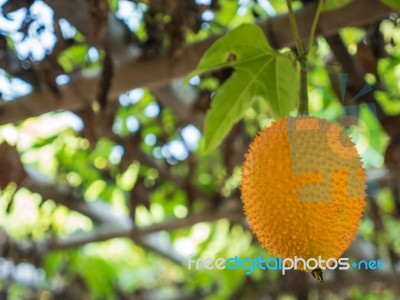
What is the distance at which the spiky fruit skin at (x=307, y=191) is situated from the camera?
0.70 metres

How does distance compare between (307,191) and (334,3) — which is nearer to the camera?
(307,191)

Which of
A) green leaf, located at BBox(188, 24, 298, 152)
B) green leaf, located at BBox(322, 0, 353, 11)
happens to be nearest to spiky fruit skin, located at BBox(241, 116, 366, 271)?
green leaf, located at BBox(188, 24, 298, 152)

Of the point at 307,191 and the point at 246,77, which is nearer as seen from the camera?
the point at 307,191

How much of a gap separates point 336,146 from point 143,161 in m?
1.23

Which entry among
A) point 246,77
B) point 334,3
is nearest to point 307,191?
point 246,77

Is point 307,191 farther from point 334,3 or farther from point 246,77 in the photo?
point 334,3

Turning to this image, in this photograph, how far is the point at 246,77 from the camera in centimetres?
94

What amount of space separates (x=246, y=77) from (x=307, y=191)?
280mm

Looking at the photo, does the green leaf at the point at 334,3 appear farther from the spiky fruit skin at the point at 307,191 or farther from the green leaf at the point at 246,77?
the spiky fruit skin at the point at 307,191

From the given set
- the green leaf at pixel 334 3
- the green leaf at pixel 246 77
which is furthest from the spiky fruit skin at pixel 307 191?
the green leaf at pixel 334 3

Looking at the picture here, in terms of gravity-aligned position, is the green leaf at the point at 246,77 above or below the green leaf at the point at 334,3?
below

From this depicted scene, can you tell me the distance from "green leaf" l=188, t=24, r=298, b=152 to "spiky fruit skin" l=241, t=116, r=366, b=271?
0.57ft

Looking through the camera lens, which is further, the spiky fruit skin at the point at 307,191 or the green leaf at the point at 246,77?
the green leaf at the point at 246,77

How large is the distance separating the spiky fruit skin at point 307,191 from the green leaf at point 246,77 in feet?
0.57
